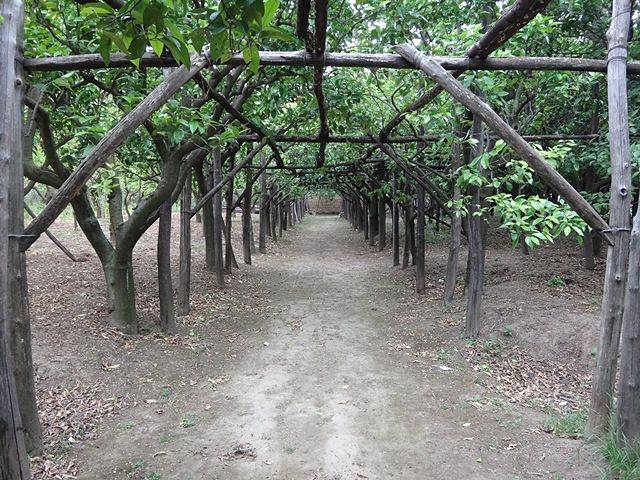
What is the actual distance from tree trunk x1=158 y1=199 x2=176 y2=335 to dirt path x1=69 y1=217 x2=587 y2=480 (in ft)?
3.49

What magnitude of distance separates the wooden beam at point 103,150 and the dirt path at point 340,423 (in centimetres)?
204

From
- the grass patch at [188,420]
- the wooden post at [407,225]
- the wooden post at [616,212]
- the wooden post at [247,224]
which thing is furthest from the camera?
the wooden post at [247,224]

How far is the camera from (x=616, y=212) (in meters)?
3.73

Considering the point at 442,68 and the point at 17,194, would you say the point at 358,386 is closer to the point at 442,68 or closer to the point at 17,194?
Answer: the point at 442,68

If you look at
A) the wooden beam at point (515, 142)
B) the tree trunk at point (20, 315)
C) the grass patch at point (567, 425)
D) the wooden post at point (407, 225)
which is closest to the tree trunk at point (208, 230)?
the wooden post at point (407, 225)

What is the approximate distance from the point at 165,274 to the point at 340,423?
388 cm

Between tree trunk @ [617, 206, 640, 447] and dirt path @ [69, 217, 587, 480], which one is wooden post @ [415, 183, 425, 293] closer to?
dirt path @ [69, 217, 587, 480]

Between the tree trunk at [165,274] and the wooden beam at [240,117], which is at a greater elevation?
the wooden beam at [240,117]

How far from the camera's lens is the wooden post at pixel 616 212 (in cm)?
370

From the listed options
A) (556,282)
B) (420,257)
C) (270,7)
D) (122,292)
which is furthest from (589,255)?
(270,7)

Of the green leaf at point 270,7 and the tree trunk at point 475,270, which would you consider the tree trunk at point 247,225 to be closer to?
the tree trunk at point 475,270

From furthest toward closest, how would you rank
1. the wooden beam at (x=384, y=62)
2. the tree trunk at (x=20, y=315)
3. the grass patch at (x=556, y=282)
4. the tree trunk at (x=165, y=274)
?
1. the grass patch at (x=556, y=282)
2. the tree trunk at (x=165, y=274)
3. the wooden beam at (x=384, y=62)
4. the tree trunk at (x=20, y=315)

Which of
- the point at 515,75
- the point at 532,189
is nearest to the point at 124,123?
the point at 515,75

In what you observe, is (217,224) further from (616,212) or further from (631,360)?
(631,360)
